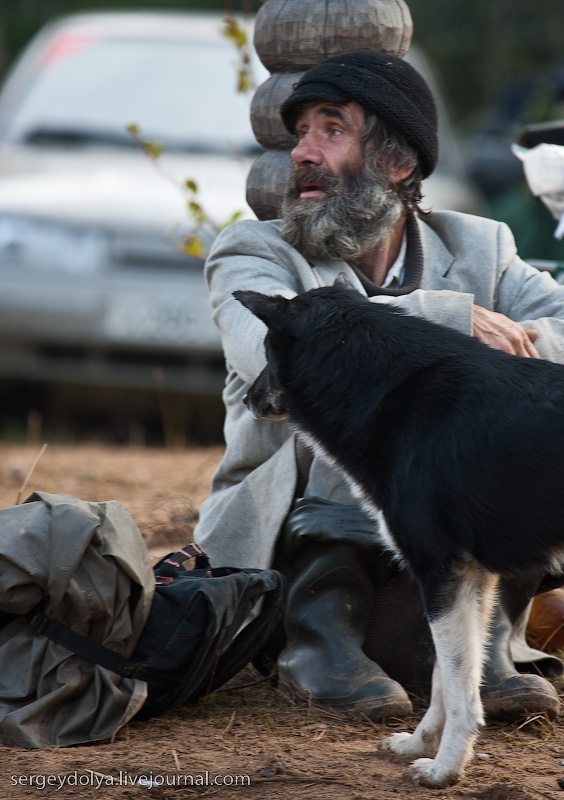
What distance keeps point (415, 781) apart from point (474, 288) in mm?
1629

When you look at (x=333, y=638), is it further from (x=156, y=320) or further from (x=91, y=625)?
(x=156, y=320)

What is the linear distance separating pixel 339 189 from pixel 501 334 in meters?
0.75

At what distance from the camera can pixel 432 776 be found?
245 centimetres

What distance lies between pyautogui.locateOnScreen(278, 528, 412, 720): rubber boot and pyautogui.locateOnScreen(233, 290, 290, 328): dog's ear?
691 millimetres

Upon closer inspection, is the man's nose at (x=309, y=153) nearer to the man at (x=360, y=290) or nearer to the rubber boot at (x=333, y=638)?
the man at (x=360, y=290)

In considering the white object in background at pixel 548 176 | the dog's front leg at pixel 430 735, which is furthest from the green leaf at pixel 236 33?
the dog's front leg at pixel 430 735

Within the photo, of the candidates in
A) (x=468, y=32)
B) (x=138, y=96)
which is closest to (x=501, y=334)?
(x=138, y=96)

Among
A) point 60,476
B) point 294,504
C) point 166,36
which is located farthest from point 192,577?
point 166,36

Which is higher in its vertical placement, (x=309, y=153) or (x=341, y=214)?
(x=309, y=153)

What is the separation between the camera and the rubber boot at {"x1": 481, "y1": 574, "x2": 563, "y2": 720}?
112 inches

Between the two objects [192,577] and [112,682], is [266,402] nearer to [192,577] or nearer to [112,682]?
[192,577]

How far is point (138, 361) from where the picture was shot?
5996mm

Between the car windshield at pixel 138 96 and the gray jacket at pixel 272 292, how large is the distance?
315 centimetres

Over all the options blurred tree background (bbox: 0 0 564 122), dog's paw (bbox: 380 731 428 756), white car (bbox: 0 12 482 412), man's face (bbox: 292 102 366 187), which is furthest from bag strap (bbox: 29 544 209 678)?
blurred tree background (bbox: 0 0 564 122)
